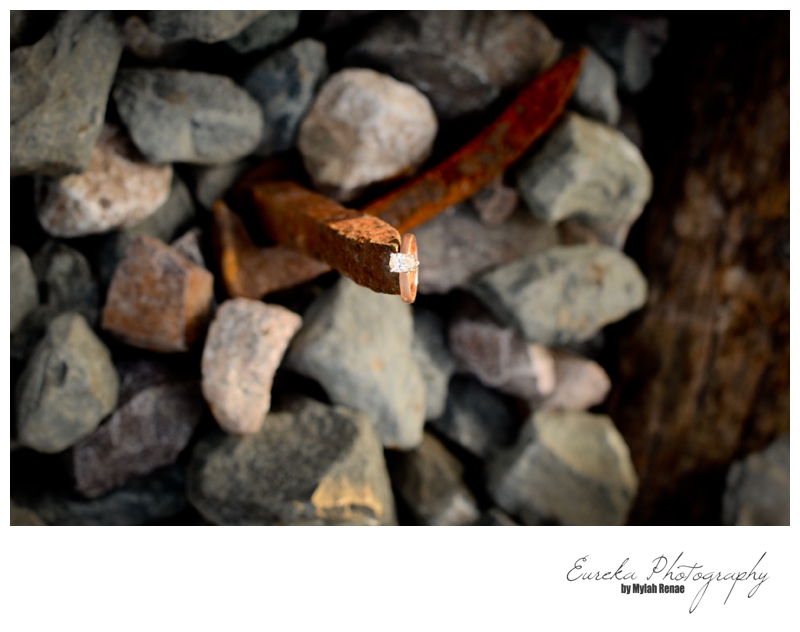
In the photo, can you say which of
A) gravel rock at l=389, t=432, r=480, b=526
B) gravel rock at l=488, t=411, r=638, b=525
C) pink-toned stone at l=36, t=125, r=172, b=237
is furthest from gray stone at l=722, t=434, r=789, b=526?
pink-toned stone at l=36, t=125, r=172, b=237

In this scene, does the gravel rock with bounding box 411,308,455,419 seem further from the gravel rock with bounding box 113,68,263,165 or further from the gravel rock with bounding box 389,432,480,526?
the gravel rock with bounding box 113,68,263,165

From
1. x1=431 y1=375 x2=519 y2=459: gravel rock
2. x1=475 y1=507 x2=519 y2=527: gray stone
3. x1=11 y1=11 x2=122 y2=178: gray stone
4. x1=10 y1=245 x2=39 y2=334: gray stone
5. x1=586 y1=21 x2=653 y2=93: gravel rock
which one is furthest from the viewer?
x1=431 y1=375 x2=519 y2=459: gravel rock

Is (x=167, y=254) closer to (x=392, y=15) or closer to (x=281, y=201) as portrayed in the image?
(x=281, y=201)

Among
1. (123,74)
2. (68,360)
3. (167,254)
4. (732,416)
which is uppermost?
(123,74)

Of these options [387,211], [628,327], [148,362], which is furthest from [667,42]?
[148,362]

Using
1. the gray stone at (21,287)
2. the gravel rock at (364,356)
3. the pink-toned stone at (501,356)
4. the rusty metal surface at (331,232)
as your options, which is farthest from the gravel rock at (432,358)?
the gray stone at (21,287)
